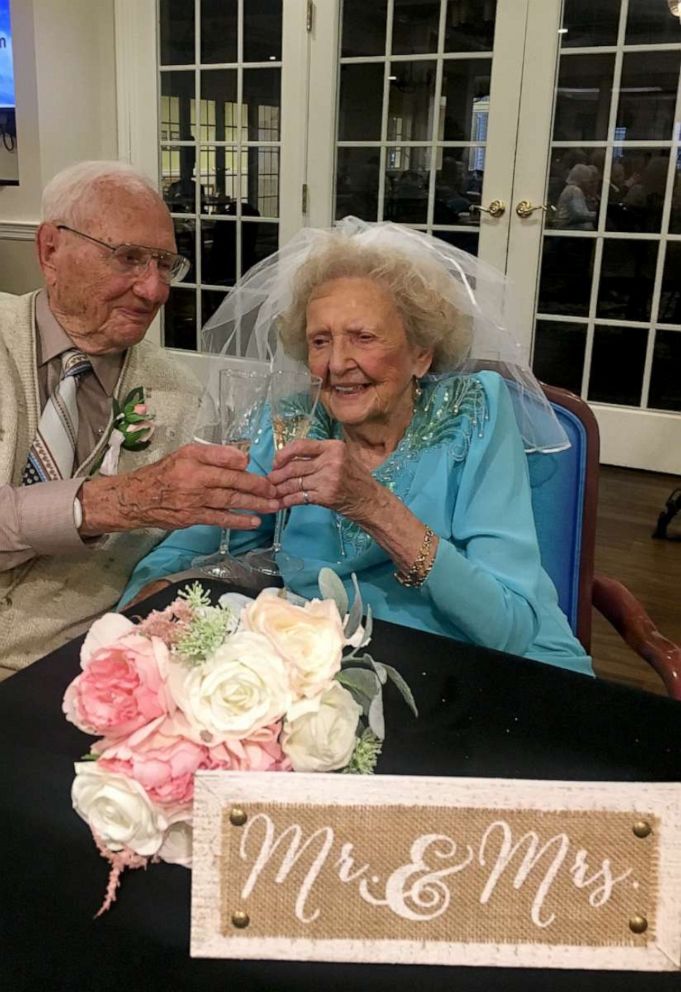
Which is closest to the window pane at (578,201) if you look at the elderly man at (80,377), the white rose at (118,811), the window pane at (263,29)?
the window pane at (263,29)

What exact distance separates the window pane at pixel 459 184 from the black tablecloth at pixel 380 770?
3573 millimetres

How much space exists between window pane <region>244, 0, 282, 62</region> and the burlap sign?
4.59 metres

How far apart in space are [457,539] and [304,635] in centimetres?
70

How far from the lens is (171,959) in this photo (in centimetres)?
64

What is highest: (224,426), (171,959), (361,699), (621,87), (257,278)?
(621,87)

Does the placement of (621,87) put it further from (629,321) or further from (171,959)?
(171,959)

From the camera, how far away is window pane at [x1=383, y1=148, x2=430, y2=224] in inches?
→ 174

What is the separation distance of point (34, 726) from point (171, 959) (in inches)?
13.1

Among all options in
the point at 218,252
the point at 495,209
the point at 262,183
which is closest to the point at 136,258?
the point at 495,209

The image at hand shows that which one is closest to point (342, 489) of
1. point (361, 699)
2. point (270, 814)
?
point (361, 699)

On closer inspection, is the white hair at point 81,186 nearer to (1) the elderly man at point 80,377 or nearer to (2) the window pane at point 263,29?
(1) the elderly man at point 80,377

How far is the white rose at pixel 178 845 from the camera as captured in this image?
0.71 metres

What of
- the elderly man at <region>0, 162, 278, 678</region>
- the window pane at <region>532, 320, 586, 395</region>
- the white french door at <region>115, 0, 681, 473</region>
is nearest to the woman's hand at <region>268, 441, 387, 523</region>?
the elderly man at <region>0, 162, 278, 678</region>

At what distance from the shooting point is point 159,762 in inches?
26.4
